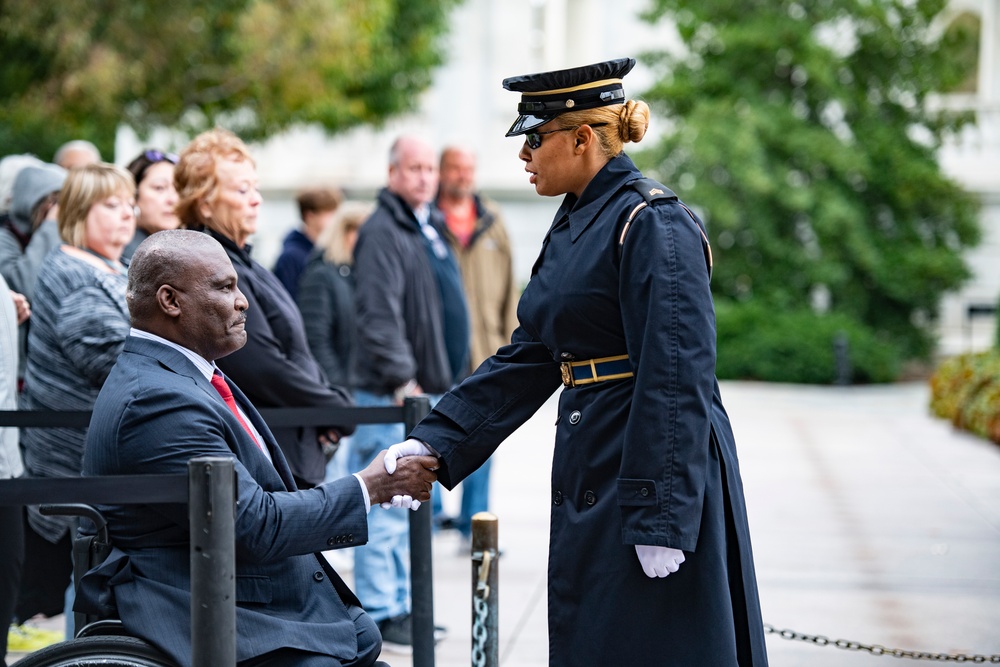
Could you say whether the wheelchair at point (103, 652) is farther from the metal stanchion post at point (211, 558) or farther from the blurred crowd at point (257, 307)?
the blurred crowd at point (257, 307)

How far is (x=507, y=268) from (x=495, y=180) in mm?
19619

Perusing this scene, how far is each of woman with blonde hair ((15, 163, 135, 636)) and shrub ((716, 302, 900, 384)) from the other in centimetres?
1438

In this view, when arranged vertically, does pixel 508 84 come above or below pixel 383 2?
below

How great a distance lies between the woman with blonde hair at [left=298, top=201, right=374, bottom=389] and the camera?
7.86 metres

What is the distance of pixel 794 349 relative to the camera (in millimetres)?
18953

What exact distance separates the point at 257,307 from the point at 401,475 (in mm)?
1337

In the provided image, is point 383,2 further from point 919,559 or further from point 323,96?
point 919,559

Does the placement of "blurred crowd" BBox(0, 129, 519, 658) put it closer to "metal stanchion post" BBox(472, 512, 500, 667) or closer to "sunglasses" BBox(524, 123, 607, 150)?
"metal stanchion post" BBox(472, 512, 500, 667)

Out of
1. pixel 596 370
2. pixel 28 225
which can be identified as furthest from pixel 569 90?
pixel 28 225

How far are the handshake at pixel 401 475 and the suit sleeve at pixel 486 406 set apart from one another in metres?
0.07

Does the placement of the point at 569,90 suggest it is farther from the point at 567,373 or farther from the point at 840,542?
the point at 840,542

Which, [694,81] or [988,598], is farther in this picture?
[694,81]

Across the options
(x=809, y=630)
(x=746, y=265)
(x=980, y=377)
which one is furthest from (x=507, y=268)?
(x=746, y=265)

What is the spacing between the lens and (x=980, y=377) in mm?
13445
